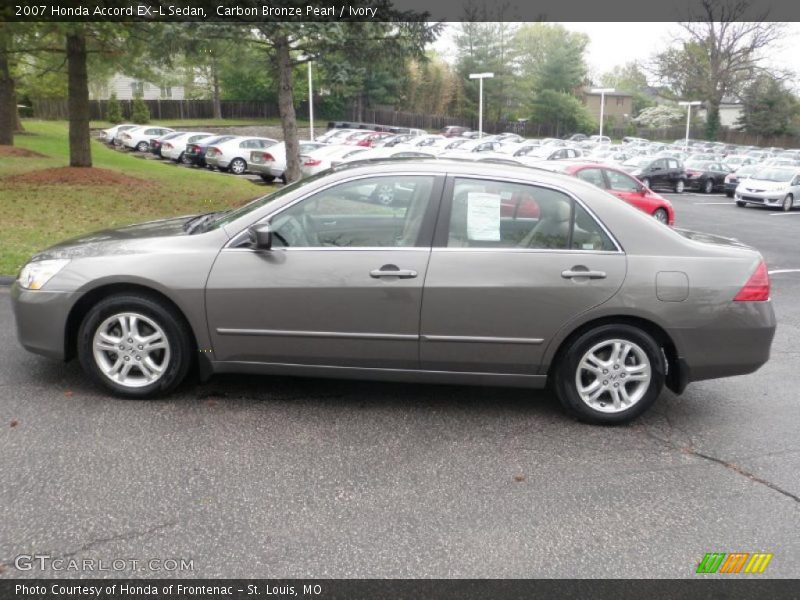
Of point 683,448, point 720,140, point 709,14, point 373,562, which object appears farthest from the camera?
point 720,140

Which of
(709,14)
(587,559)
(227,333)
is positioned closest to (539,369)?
(587,559)

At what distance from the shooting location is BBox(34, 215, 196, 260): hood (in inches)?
201

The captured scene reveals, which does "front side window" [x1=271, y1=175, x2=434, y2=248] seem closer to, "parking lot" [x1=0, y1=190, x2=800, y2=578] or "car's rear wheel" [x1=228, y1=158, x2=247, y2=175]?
"parking lot" [x1=0, y1=190, x2=800, y2=578]

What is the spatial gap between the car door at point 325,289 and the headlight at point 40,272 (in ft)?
3.49

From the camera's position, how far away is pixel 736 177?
2978 cm

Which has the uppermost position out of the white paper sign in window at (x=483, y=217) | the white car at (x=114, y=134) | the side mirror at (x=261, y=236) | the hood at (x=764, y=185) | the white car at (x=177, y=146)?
the white car at (x=114, y=134)

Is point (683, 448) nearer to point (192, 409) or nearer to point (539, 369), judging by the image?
point (539, 369)

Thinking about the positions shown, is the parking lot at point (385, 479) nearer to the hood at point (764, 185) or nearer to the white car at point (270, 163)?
the white car at point (270, 163)

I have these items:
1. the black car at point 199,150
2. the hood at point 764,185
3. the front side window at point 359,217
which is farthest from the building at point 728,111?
the front side window at point 359,217

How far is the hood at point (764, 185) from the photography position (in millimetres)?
25344

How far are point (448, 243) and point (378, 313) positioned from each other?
64 centimetres

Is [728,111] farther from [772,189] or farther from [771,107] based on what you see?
[772,189]

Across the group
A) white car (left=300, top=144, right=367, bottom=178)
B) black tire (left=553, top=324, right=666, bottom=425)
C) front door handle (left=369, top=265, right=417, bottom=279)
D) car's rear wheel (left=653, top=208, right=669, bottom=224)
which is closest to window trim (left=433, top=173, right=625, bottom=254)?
front door handle (left=369, top=265, right=417, bottom=279)

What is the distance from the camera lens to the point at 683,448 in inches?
185
